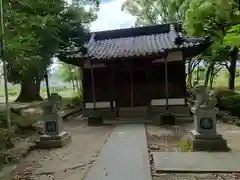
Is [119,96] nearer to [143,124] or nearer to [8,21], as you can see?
[143,124]

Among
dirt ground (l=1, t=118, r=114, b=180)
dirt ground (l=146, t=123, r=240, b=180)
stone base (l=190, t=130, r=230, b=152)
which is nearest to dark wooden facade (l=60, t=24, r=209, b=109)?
dirt ground (l=146, t=123, r=240, b=180)

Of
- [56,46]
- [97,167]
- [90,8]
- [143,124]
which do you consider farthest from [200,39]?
[90,8]

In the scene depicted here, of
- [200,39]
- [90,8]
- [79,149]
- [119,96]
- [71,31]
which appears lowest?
[79,149]

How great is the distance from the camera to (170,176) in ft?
16.1

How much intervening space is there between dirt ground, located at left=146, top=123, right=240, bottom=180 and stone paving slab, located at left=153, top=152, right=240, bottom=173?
17 centimetres

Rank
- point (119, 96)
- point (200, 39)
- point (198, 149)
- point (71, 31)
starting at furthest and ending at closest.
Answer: point (71, 31), point (119, 96), point (200, 39), point (198, 149)

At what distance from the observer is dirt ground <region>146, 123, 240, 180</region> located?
4.87m

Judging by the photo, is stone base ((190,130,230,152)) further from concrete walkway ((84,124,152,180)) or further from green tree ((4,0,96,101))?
green tree ((4,0,96,101))

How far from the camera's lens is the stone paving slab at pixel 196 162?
5.16 meters

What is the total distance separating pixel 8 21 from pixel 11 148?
3435mm

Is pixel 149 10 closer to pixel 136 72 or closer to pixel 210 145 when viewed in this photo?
pixel 136 72

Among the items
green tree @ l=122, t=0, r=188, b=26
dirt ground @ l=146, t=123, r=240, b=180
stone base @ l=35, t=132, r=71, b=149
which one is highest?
green tree @ l=122, t=0, r=188, b=26

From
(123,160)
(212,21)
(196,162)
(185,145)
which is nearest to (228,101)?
(212,21)

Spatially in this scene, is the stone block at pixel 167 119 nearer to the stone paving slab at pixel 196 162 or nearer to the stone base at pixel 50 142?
the stone paving slab at pixel 196 162
